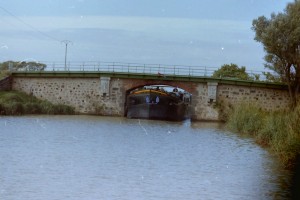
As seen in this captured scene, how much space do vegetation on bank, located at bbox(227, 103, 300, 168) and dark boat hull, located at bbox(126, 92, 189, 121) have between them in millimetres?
14129

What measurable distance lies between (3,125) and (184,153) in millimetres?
14123

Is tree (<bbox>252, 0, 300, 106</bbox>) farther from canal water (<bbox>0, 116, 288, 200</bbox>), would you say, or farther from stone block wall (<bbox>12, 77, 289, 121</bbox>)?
canal water (<bbox>0, 116, 288, 200</bbox>)

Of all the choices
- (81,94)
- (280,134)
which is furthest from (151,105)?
(280,134)

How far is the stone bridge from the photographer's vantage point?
50.0m

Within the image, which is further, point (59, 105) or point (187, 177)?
point (59, 105)

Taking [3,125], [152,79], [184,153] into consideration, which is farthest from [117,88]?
[184,153]

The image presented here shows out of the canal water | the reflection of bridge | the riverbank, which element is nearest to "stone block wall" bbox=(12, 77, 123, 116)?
the reflection of bridge

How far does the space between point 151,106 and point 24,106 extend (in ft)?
37.3

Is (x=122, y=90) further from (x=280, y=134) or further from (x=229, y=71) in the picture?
(x=229, y=71)

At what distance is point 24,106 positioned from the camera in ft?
158

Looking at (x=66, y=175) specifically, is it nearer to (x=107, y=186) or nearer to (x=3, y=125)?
(x=107, y=186)

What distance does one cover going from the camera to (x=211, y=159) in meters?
25.6

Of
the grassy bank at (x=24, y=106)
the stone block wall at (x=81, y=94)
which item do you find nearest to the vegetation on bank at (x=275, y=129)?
the stone block wall at (x=81, y=94)

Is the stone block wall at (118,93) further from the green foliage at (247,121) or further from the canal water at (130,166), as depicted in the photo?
the canal water at (130,166)
